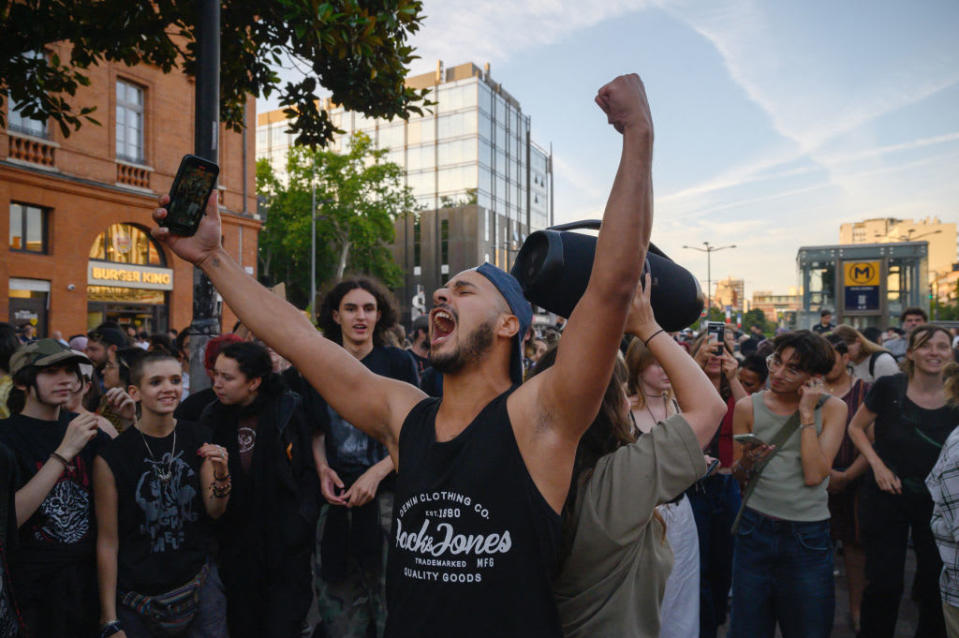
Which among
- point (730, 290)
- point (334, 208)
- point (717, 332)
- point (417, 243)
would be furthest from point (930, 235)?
point (717, 332)

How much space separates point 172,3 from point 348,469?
3.78 m

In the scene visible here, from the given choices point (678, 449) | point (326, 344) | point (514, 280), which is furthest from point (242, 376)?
point (678, 449)

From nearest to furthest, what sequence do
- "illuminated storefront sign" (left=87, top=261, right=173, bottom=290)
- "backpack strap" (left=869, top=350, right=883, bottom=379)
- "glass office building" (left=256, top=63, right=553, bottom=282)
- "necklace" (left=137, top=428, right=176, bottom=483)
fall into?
1. "necklace" (left=137, top=428, right=176, bottom=483)
2. "backpack strap" (left=869, top=350, right=883, bottom=379)
3. "illuminated storefront sign" (left=87, top=261, right=173, bottom=290)
4. "glass office building" (left=256, top=63, right=553, bottom=282)

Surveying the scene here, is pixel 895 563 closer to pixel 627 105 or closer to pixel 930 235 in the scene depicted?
pixel 627 105

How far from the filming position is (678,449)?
2031 mm

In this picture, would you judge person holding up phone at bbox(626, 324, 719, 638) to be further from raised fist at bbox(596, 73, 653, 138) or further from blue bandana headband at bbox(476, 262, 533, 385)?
raised fist at bbox(596, 73, 653, 138)

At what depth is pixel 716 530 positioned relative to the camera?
14.6 ft

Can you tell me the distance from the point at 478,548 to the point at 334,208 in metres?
36.2

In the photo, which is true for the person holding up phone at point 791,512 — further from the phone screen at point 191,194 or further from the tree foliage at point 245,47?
the tree foliage at point 245,47

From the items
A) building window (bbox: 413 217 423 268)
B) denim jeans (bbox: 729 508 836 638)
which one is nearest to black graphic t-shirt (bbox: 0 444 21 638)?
denim jeans (bbox: 729 508 836 638)

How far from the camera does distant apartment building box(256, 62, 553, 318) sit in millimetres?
48656

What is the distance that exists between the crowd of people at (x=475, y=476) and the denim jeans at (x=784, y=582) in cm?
1

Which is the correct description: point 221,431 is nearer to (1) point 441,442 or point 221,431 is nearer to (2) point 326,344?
(2) point 326,344

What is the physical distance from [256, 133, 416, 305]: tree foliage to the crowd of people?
31805mm
